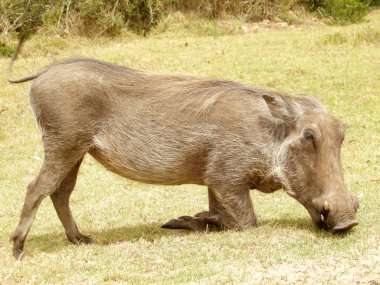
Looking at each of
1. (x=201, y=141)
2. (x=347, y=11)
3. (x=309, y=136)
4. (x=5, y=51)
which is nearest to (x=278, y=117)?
(x=309, y=136)

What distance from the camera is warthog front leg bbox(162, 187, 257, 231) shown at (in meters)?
4.99

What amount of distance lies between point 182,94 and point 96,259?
1.34 m

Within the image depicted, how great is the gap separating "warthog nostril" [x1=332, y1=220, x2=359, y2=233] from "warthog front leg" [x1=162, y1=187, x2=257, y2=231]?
616 millimetres

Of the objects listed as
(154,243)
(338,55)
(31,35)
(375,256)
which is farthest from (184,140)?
(31,35)

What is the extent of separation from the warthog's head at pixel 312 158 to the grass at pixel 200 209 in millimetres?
194

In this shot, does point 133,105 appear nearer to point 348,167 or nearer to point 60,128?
point 60,128

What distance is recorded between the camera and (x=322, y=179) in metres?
4.88

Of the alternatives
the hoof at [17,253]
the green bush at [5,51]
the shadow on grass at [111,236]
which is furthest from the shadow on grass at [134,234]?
the green bush at [5,51]

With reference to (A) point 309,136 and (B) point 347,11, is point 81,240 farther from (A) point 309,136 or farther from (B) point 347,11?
(B) point 347,11

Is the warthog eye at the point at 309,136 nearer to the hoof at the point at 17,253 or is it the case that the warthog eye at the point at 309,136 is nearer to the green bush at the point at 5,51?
the hoof at the point at 17,253

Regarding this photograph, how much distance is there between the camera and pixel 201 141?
16.3 ft

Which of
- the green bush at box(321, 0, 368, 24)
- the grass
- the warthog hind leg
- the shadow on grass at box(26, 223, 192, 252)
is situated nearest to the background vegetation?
the green bush at box(321, 0, 368, 24)

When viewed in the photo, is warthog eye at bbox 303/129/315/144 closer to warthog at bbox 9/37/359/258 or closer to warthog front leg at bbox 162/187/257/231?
warthog at bbox 9/37/359/258

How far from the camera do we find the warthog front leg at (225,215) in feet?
16.4
